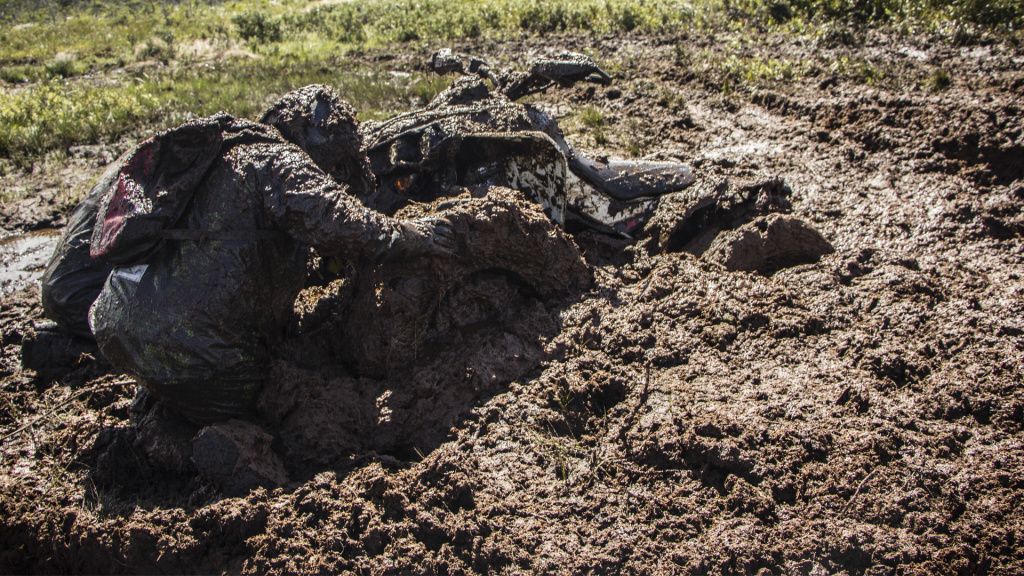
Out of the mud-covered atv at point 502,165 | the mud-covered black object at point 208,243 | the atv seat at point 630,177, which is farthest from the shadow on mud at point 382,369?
the atv seat at point 630,177

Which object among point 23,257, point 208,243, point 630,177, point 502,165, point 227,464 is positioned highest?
point 208,243

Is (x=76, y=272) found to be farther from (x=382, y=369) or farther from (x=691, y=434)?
(x=691, y=434)

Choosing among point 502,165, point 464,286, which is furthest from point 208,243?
point 502,165

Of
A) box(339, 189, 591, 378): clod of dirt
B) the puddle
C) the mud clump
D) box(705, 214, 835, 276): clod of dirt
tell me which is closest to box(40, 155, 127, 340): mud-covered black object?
the mud clump

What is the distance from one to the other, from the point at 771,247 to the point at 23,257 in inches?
221

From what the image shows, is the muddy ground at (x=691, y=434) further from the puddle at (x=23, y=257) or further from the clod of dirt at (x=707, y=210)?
the puddle at (x=23, y=257)

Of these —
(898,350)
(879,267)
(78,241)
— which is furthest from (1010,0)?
(78,241)

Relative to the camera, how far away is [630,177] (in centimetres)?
475

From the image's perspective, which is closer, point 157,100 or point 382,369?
point 382,369

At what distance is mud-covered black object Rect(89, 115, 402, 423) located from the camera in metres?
3.11

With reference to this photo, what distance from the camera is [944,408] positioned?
120 inches

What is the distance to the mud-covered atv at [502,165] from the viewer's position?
426cm

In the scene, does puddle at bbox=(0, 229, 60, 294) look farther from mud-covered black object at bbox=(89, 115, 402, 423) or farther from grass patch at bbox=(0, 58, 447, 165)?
mud-covered black object at bbox=(89, 115, 402, 423)

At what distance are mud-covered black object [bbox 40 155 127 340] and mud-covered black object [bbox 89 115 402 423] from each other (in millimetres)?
694
